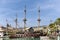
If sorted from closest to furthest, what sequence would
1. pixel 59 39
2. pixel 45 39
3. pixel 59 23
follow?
pixel 59 39, pixel 45 39, pixel 59 23

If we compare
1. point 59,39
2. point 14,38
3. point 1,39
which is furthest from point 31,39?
point 1,39

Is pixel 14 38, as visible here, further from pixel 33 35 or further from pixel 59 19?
pixel 59 19

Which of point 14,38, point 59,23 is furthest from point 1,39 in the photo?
point 59,23

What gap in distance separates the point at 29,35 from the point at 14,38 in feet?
10.3

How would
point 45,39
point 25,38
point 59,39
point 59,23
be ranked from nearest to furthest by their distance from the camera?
point 25,38 → point 59,39 → point 45,39 → point 59,23

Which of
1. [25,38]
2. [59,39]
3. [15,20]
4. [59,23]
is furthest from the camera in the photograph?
[15,20]

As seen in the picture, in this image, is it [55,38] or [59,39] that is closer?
[59,39]

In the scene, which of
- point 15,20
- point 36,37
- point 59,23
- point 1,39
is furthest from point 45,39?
point 15,20

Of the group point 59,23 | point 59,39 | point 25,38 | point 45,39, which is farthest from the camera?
point 59,23

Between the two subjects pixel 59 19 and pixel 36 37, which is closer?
pixel 36 37

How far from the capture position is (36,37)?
36094 millimetres

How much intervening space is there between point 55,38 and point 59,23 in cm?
3399

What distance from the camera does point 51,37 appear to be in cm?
4238

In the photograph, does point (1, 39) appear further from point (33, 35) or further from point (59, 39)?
point (59, 39)
